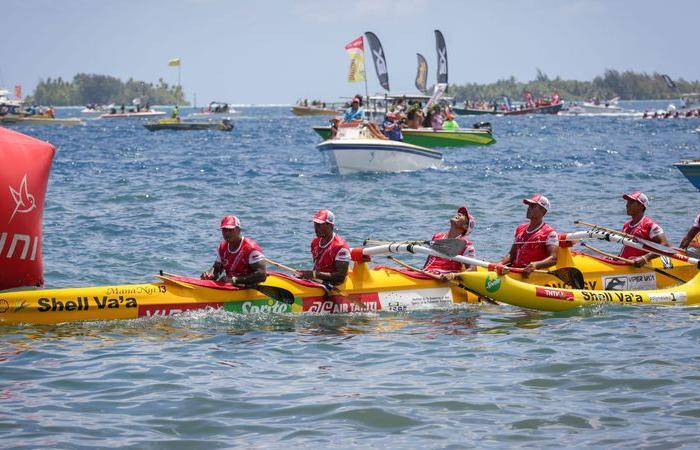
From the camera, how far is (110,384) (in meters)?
11.1

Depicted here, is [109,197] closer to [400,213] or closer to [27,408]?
[400,213]

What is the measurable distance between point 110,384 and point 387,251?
16.0 ft

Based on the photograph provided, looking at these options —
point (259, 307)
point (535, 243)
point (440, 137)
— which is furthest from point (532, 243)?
point (440, 137)

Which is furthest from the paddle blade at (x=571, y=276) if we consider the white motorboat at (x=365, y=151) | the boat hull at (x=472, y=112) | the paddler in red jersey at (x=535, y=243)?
the boat hull at (x=472, y=112)

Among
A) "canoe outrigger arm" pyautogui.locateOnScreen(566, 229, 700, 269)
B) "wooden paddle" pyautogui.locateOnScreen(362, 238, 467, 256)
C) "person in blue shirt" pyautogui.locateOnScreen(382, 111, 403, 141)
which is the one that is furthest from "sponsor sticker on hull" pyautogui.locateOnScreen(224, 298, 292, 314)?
"person in blue shirt" pyautogui.locateOnScreen(382, 111, 403, 141)

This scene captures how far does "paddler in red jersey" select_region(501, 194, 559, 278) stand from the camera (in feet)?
50.7

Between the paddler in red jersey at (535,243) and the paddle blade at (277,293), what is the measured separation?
132 inches

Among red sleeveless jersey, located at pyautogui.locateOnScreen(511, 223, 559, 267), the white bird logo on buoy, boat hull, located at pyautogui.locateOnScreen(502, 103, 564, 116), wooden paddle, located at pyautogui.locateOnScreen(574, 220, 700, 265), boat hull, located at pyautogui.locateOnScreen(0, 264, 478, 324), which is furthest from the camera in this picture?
boat hull, located at pyautogui.locateOnScreen(502, 103, 564, 116)

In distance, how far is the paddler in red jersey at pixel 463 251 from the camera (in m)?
15.1

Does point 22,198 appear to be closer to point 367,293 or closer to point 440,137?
point 367,293

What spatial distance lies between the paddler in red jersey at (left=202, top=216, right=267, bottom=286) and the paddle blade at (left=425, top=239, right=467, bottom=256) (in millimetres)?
2344

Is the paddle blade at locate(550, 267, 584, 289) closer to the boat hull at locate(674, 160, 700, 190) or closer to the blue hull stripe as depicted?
the boat hull at locate(674, 160, 700, 190)

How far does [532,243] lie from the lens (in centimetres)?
1571

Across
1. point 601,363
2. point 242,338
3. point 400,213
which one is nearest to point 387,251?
point 242,338
